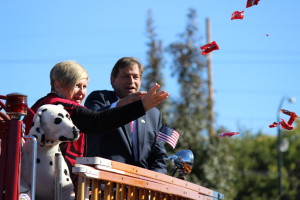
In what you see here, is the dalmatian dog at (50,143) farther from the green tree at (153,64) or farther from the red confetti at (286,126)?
the green tree at (153,64)

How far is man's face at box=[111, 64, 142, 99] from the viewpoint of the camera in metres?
6.68

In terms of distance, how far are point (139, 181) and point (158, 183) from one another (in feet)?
1.04

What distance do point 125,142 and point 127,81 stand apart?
67 centimetres

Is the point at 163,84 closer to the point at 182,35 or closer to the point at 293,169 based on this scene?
the point at 182,35

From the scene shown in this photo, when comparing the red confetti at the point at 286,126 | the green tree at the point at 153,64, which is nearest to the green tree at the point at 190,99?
the green tree at the point at 153,64

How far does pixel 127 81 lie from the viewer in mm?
6691

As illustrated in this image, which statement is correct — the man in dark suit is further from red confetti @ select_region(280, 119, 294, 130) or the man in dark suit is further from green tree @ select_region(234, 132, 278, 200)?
green tree @ select_region(234, 132, 278, 200)

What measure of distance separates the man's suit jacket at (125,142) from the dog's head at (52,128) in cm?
150

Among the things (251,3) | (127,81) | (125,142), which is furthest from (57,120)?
(251,3)

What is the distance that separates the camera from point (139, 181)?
5.05m

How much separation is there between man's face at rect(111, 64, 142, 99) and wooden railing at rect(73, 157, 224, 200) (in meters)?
1.28

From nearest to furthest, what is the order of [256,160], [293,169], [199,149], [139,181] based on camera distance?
[139,181]
[199,149]
[293,169]
[256,160]

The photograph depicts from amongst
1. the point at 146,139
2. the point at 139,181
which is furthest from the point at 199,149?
the point at 139,181

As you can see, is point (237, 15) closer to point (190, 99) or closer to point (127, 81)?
point (127, 81)
